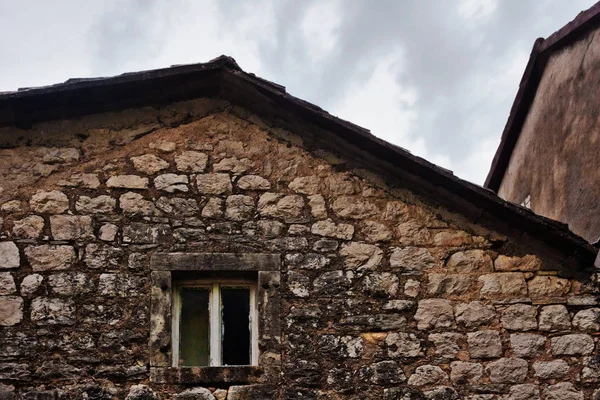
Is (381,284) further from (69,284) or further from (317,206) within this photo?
(69,284)

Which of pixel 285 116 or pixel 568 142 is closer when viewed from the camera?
pixel 285 116

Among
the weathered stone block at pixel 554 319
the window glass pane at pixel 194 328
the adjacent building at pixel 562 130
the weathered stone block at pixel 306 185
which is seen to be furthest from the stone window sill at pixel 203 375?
the adjacent building at pixel 562 130

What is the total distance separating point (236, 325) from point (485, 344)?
1.92 meters

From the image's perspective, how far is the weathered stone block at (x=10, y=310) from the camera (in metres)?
5.39

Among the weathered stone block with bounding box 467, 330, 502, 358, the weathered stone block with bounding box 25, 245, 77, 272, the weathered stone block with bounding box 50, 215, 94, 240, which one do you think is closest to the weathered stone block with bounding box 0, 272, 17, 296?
the weathered stone block with bounding box 25, 245, 77, 272

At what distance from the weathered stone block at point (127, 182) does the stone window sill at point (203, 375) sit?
1.46m

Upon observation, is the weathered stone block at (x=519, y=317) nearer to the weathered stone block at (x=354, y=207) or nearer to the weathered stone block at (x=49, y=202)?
the weathered stone block at (x=354, y=207)

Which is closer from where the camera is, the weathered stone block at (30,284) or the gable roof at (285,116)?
the weathered stone block at (30,284)

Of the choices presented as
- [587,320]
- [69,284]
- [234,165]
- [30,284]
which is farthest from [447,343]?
[30,284]

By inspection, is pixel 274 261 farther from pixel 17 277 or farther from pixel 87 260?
pixel 17 277

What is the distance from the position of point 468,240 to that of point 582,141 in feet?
8.73

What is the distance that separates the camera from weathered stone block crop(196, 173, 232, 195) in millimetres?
5934

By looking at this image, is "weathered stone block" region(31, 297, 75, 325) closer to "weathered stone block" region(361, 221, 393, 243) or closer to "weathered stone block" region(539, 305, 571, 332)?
"weathered stone block" region(361, 221, 393, 243)

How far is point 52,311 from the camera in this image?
5449 millimetres
